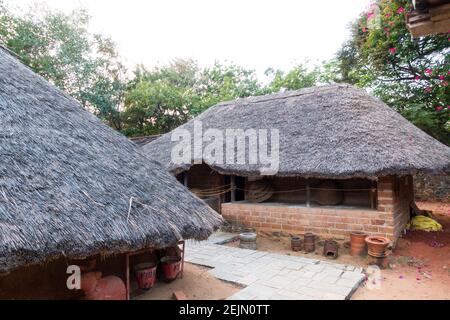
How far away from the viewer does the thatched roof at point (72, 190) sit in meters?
→ 2.69

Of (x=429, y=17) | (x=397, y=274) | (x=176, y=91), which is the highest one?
(x=176, y=91)

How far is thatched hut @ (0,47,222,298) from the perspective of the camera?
8.84ft

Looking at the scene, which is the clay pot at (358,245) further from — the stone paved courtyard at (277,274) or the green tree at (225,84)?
the green tree at (225,84)

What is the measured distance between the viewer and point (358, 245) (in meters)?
5.98

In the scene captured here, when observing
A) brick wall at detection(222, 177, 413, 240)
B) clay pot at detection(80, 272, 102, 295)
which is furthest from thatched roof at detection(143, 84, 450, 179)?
clay pot at detection(80, 272, 102, 295)

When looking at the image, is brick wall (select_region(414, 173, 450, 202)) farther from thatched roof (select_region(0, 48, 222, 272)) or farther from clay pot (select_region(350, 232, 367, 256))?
thatched roof (select_region(0, 48, 222, 272))

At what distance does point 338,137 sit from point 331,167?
96 cm

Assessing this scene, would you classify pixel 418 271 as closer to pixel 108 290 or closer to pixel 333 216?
pixel 333 216

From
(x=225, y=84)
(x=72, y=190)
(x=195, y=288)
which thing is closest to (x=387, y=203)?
(x=195, y=288)

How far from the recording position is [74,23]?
14.4 metres

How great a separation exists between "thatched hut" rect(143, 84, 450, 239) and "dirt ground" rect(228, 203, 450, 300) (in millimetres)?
400

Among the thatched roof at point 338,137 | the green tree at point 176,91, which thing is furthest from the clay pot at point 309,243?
the green tree at point 176,91

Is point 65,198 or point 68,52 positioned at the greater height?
point 68,52
